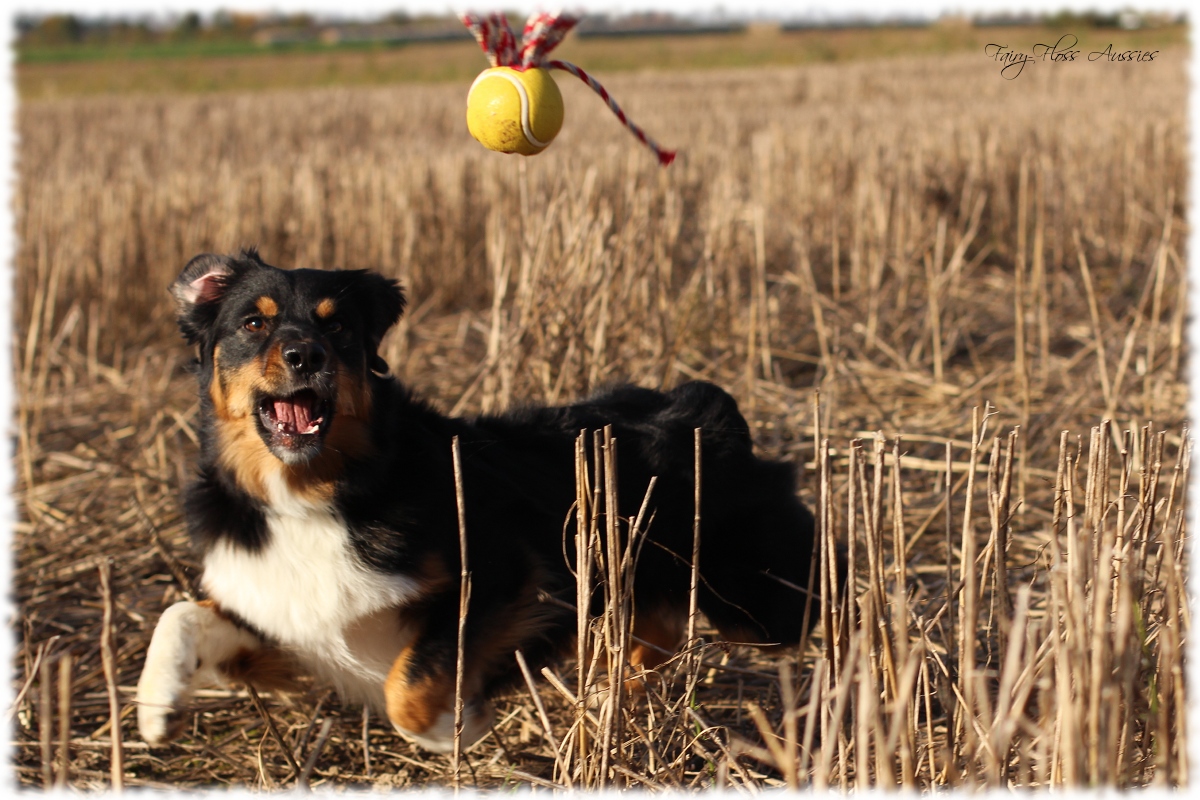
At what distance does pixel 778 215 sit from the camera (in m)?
8.33

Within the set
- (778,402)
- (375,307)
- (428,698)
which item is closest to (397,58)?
(778,402)

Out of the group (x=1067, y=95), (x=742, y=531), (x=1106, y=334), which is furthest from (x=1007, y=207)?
(x=1067, y=95)

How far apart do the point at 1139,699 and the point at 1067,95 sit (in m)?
15.3

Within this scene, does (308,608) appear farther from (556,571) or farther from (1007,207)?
(1007,207)

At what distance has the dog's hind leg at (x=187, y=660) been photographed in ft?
9.13

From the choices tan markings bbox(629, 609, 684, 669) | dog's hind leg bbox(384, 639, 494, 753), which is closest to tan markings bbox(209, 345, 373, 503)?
dog's hind leg bbox(384, 639, 494, 753)

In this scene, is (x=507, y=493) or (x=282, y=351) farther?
(x=507, y=493)

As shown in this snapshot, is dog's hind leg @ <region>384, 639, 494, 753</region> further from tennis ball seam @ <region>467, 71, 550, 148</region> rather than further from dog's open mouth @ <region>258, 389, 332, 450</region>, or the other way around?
tennis ball seam @ <region>467, 71, 550, 148</region>

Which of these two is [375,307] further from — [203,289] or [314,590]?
[314,590]

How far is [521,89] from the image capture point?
2752 millimetres

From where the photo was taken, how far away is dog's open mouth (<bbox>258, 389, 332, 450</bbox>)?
9.25 feet

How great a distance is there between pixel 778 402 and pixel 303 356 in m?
2.96

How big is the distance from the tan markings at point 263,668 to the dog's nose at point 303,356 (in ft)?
2.46

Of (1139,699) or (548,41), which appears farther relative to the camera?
(548,41)
